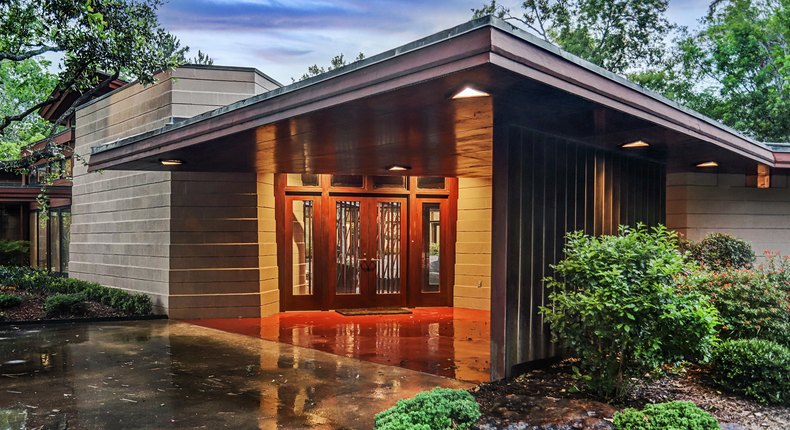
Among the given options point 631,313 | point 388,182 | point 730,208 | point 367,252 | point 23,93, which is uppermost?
point 23,93

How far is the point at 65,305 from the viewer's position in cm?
Result: 898

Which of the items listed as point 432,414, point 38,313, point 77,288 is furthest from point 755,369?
point 77,288

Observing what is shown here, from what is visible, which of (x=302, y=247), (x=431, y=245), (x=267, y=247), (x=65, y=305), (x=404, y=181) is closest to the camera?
(x=65, y=305)

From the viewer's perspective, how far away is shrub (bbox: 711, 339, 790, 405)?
414 centimetres

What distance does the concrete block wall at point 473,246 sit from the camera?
10.2 meters

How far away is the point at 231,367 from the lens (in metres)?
5.77

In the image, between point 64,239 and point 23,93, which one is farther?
point 23,93

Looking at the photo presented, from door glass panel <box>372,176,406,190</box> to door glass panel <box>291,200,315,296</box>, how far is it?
4.48 feet

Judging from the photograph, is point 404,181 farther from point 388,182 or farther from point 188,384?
point 188,384

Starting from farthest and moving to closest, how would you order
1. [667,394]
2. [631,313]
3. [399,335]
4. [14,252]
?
1. [14,252]
2. [399,335]
3. [667,394]
4. [631,313]

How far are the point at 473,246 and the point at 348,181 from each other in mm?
2845

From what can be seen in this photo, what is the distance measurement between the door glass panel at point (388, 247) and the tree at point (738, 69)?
1335 cm

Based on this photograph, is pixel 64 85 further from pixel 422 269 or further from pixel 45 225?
pixel 45 225

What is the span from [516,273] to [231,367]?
3320 mm
